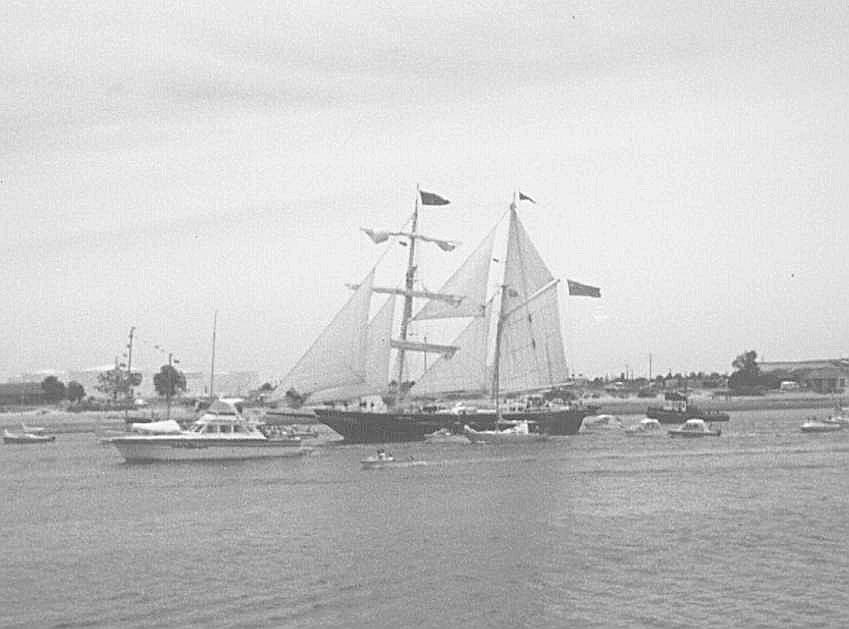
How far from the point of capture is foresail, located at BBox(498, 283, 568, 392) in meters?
106

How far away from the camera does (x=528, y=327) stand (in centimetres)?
10650

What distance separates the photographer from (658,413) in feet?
462

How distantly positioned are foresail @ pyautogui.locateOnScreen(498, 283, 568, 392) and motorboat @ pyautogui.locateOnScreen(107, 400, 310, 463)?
3442 centimetres

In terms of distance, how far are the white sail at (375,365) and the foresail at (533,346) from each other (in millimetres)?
10789

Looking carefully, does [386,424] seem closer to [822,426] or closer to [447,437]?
[447,437]

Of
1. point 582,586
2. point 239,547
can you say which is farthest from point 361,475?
point 582,586

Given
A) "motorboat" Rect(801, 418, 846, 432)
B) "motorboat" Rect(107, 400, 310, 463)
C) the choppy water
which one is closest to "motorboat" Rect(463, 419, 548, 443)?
"motorboat" Rect(107, 400, 310, 463)

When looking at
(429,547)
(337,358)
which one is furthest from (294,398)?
(429,547)

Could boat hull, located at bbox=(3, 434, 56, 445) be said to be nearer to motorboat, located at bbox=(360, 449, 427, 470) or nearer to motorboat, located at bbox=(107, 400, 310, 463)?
motorboat, located at bbox=(107, 400, 310, 463)

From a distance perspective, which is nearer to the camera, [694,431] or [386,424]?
[386,424]

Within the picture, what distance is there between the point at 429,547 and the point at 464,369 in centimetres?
6887

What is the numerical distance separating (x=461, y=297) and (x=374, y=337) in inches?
A: 339

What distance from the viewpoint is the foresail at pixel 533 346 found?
105750mm

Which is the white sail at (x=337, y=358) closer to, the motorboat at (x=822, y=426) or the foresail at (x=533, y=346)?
the foresail at (x=533, y=346)
